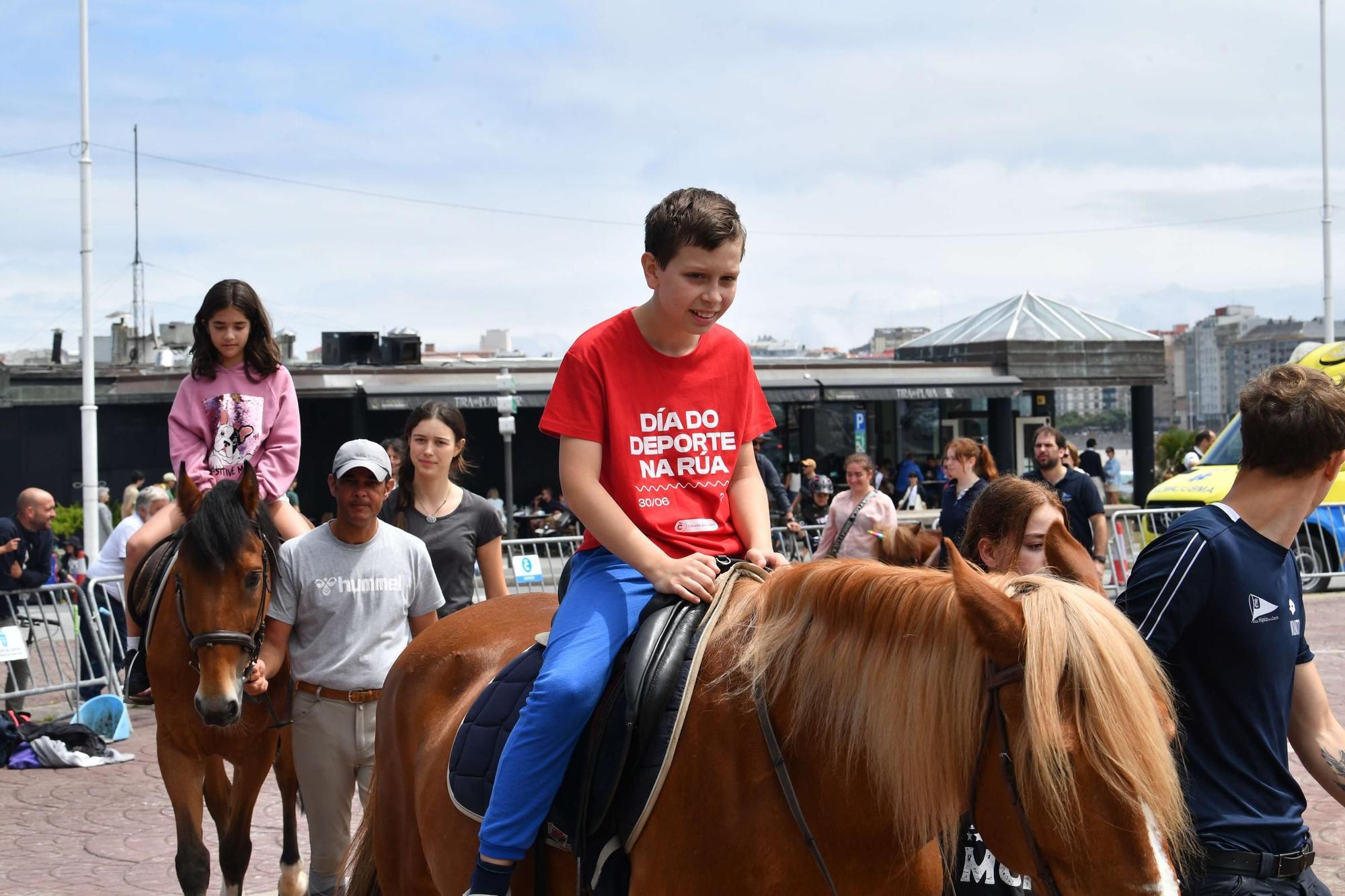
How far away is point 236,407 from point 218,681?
4.27 ft

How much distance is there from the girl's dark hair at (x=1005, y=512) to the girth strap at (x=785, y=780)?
5.41 feet

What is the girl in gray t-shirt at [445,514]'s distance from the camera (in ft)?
19.9

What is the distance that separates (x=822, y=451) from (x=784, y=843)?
29165mm

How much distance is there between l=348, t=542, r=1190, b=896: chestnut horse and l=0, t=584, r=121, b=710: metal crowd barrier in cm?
856

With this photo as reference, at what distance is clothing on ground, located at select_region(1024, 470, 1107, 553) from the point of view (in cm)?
924

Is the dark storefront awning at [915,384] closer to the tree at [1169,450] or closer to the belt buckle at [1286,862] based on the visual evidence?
the tree at [1169,450]

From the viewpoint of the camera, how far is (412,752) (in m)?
4.00

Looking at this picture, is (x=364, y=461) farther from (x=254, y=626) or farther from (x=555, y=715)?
(x=555, y=715)

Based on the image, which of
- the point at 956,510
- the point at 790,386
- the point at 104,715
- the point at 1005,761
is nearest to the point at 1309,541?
the point at 956,510

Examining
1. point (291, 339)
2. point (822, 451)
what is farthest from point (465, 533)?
point (291, 339)

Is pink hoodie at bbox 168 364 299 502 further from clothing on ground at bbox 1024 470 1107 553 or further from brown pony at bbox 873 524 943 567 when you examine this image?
clothing on ground at bbox 1024 470 1107 553

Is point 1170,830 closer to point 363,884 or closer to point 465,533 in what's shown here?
point 363,884

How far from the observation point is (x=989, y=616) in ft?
7.48

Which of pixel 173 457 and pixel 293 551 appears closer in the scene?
pixel 293 551
